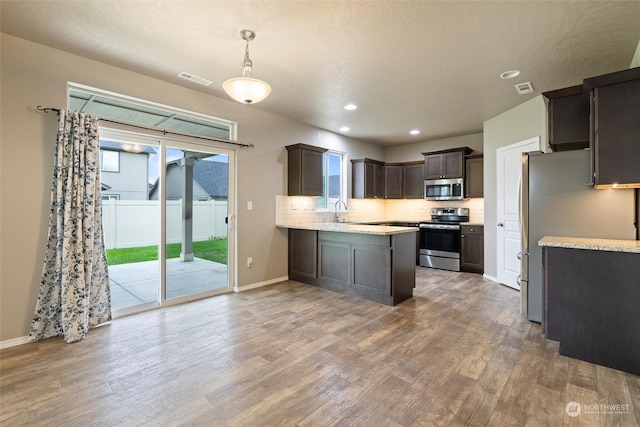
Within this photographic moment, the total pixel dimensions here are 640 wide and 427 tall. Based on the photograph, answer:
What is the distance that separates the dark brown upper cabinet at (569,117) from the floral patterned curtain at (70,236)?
14.7 feet

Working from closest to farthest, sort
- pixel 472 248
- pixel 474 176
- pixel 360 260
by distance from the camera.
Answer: pixel 360 260 → pixel 472 248 → pixel 474 176

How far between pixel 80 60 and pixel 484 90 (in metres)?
4.53

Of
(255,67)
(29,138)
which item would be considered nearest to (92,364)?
(29,138)

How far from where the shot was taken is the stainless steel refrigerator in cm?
267

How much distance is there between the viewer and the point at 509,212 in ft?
14.8

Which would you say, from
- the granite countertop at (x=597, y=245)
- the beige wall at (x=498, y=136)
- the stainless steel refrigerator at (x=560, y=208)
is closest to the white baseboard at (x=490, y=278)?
the beige wall at (x=498, y=136)

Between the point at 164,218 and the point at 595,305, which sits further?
the point at 164,218

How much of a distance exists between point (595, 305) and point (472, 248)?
3.23m

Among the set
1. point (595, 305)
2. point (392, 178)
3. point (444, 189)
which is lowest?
point (595, 305)

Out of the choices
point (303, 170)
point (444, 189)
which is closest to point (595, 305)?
point (303, 170)

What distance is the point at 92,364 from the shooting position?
A: 2.29 meters

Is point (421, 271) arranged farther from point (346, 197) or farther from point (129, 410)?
point (129, 410)

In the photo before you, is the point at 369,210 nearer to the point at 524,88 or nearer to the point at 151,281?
the point at 524,88

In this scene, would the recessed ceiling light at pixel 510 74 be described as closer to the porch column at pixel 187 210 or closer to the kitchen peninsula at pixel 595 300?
the kitchen peninsula at pixel 595 300
